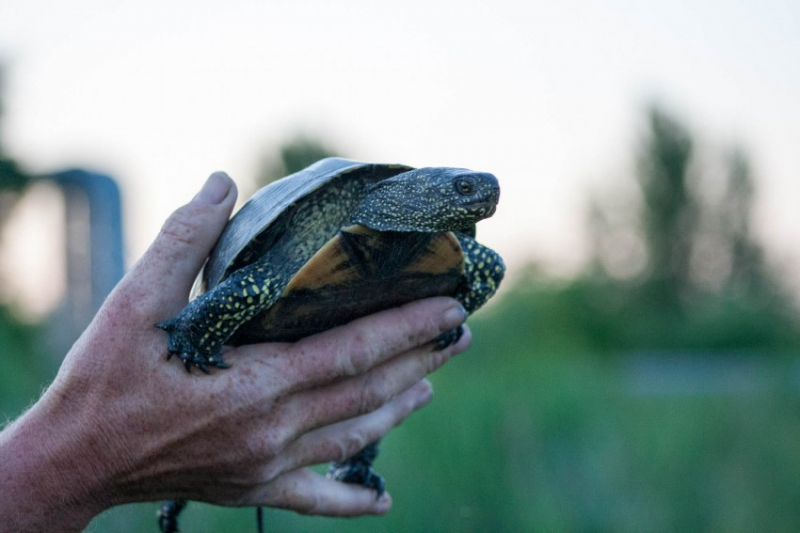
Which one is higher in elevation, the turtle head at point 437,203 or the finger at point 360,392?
the turtle head at point 437,203

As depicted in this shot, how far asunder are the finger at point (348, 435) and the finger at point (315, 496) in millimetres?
124

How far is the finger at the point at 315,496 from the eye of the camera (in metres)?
2.50

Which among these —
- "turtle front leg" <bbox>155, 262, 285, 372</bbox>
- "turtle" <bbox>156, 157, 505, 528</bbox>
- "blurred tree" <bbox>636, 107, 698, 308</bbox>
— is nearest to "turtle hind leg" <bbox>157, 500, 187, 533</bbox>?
"turtle" <bbox>156, 157, 505, 528</bbox>

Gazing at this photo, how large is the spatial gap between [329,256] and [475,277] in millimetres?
597

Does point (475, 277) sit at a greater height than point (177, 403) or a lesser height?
greater

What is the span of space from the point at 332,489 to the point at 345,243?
990 mm

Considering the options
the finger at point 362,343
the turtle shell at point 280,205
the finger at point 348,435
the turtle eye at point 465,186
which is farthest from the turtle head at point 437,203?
the finger at point 348,435

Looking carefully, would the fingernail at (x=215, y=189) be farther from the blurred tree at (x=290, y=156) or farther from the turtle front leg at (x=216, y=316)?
the blurred tree at (x=290, y=156)

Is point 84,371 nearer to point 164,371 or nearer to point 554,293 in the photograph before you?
point 164,371

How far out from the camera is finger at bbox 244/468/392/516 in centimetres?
250

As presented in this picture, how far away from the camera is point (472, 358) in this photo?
14.9 m

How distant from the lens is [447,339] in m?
2.59

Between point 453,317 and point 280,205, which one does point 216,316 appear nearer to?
point 280,205

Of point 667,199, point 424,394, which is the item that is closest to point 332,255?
point 424,394
